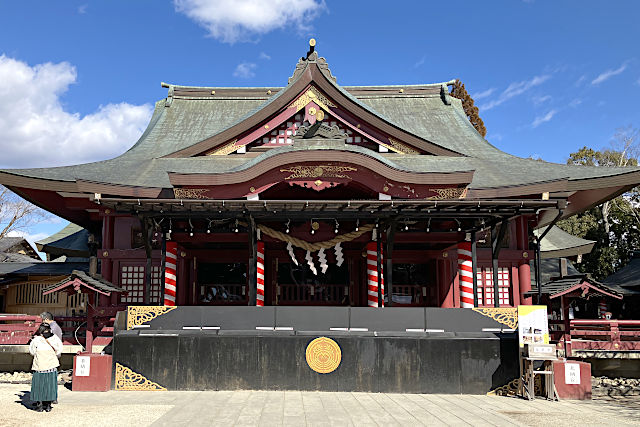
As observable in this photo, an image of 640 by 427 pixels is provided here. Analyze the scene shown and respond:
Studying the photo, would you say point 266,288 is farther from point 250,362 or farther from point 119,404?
point 119,404

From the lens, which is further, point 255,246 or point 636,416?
point 255,246

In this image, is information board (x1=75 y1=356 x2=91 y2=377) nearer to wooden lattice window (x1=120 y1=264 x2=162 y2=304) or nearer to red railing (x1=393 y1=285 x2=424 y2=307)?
wooden lattice window (x1=120 y1=264 x2=162 y2=304)

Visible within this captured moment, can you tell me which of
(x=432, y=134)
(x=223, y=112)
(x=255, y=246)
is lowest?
(x=255, y=246)

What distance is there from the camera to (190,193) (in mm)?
15320

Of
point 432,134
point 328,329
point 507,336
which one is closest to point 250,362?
point 328,329

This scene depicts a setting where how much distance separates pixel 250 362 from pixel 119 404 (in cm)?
295

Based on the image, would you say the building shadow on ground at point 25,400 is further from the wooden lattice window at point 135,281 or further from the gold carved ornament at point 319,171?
the gold carved ornament at point 319,171

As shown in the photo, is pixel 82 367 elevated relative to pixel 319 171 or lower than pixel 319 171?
lower

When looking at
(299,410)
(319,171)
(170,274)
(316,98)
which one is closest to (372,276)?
(319,171)

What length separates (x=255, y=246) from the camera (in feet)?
48.7

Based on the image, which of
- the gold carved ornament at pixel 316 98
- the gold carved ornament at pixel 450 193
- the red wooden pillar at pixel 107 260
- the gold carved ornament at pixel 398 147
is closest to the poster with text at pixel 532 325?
the gold carved ornament at pixel 450 193

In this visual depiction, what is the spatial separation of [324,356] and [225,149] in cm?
877

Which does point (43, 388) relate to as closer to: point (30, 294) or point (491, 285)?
point (491, 285)

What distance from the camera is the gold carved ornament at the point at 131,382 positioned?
39.3ft
